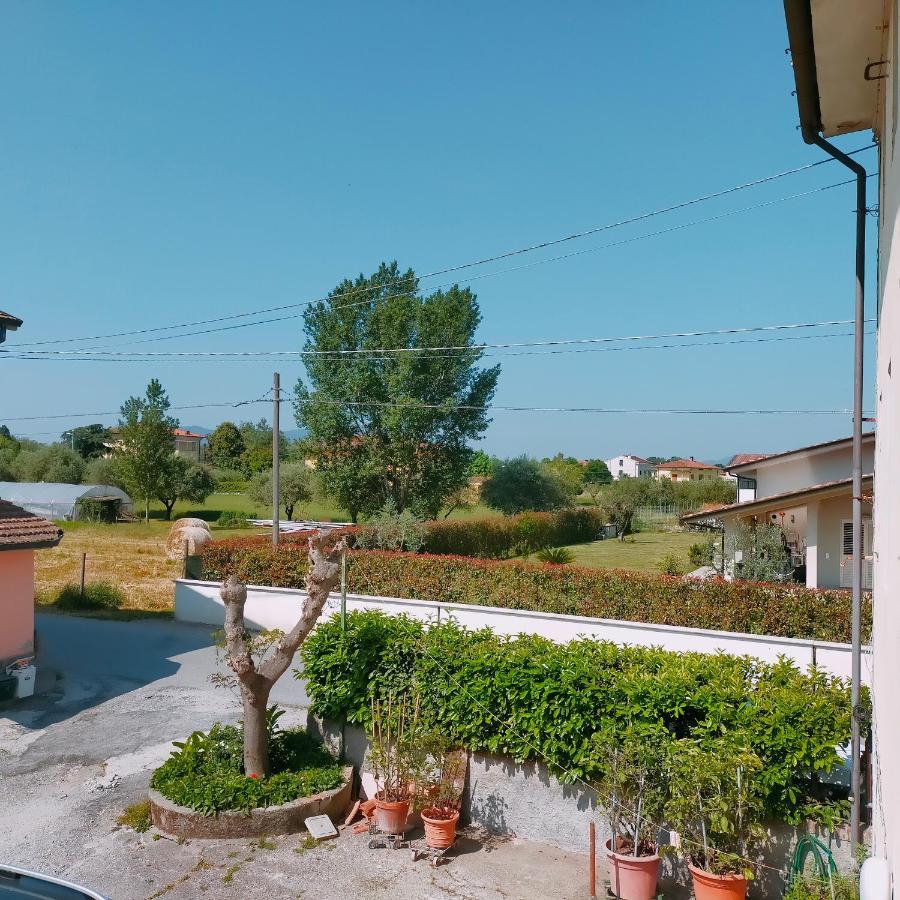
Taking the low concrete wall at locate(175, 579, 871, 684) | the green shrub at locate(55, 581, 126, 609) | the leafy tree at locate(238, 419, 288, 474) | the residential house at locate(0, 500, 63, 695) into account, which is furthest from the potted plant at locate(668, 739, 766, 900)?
the leafy tree at locate(238, 419, 288, 474)

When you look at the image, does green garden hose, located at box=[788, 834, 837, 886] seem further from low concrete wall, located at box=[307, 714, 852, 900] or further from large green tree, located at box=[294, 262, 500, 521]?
large green tree, located at box=[294, 262, 500, 521]

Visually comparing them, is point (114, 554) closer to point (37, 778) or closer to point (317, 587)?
point (37, 778)

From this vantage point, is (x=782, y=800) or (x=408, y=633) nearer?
(x=782, y=800)

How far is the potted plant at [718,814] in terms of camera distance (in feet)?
19.1

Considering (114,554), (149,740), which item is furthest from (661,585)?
(114,554)

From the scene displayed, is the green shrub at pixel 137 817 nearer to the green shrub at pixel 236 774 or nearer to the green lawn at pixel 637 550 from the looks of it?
the green shrub at pixel 236 774

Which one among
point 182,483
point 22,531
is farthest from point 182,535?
point 182,483

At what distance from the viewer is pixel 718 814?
5836 mm

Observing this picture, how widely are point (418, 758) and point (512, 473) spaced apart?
Answer: 121 feet

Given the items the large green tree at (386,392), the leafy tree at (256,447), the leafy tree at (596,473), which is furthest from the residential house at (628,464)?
the large green tree at (386,392)

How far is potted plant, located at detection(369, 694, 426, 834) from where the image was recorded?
736 centimetres

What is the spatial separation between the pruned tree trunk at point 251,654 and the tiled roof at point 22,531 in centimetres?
620

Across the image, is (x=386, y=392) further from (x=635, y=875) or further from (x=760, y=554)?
(x=635, y=875)

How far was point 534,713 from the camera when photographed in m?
7.18
